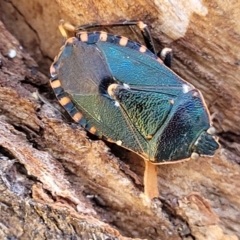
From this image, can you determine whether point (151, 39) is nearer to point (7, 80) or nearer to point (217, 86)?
point (217, 86)

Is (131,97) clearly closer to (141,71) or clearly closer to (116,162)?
(141,71)

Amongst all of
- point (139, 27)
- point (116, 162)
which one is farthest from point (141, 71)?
point (116, 162)

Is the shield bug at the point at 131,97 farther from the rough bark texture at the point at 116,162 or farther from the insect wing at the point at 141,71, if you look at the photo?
the rough bark texture at the point at 116,162

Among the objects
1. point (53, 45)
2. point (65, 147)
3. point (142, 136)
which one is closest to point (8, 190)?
point (65, 147)

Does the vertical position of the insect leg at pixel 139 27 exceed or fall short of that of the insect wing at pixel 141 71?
it exceeds it

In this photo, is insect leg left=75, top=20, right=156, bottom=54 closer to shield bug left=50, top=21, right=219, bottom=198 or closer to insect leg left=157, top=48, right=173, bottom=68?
shield bug left=50, top=21, right=219, bottom=198

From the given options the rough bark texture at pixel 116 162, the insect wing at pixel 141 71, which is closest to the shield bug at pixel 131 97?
the insect wing at pixel 141 71
